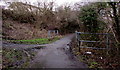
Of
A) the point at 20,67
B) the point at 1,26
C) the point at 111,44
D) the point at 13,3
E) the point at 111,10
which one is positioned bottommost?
the point at 20,67

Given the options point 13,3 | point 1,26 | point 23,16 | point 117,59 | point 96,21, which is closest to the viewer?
point 117,59

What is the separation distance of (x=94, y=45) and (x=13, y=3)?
16.5m

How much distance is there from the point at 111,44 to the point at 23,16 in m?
17.9

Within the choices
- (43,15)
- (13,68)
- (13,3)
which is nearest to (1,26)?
(13,3)

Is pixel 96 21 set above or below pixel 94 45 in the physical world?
above

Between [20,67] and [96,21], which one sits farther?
[96,21]

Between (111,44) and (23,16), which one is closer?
(111,44)

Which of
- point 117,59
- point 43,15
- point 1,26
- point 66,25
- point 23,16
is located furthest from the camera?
point 66,25

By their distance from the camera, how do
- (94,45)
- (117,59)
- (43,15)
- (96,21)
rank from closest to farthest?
(117,59) < (94,45) < (96,21) < (43,15)

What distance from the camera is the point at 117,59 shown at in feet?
17.0

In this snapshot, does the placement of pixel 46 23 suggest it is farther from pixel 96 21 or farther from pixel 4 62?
pixel 4 62

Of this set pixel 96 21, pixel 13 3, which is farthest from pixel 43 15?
pixel 96 21

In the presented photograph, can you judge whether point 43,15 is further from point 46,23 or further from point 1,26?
point 1,26

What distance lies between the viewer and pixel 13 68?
4172mm
